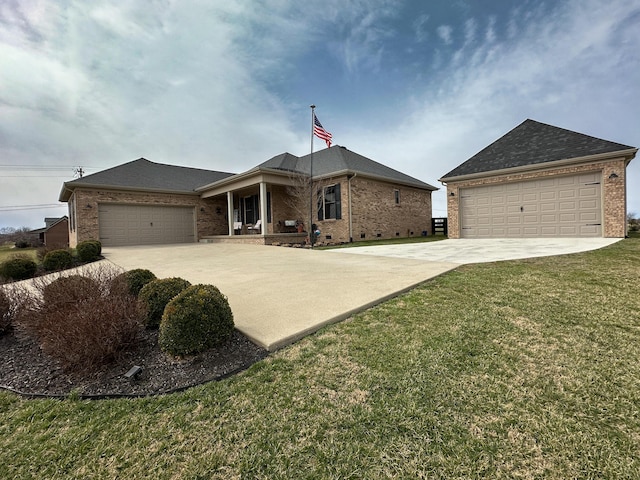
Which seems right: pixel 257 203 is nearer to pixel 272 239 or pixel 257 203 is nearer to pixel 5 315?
pixel 272 239

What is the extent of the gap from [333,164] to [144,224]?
11.8 meters

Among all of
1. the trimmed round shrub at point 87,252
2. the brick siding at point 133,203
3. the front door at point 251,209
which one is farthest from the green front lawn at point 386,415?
the brick siding at point 133,203

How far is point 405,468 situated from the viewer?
4.71ft

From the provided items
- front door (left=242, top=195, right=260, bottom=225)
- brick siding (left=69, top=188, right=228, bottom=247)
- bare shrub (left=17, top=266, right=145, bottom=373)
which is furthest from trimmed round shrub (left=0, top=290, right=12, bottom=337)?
brick siding (left=69, top=188, right=228, bottom=247)

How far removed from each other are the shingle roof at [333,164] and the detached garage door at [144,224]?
666 centimetres

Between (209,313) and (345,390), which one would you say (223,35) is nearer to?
(209,313)

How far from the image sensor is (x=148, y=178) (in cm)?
1789

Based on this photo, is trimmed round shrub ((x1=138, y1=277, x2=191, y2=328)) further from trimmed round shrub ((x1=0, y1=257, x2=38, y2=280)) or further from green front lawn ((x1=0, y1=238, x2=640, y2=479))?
trimmed round shrub ((x1=0, y1=257, x2=38, y2=280))

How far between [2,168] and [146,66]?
4330 cm

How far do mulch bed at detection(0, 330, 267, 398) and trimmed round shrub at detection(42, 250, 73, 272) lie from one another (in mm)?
7905

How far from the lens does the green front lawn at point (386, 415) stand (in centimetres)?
147

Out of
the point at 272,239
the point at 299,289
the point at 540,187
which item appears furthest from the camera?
the point at 272,239

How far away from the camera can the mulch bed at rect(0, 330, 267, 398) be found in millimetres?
2192

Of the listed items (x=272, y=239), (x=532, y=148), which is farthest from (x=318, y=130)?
(x=532, y=148)
